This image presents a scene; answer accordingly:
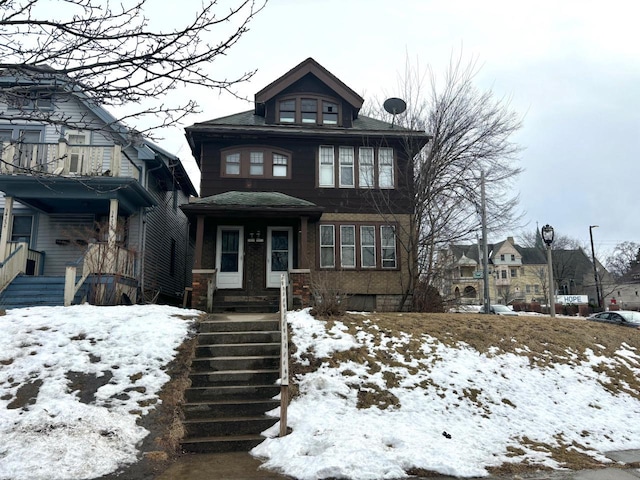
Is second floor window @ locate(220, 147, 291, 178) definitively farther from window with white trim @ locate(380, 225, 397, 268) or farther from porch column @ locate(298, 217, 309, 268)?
window with white trim @ locate(380, 225, 397, 268)

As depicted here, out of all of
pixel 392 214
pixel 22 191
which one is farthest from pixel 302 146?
pixel 22 191

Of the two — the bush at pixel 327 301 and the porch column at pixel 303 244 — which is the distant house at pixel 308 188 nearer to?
the porch column at pixel 303 244

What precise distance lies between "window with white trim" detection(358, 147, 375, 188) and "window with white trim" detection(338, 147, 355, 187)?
0.32m

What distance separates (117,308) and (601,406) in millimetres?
9364

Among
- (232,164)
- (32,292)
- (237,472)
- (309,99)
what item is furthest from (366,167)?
(237,472)

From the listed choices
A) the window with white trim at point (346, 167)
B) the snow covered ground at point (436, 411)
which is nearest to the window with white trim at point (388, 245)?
the window with white trim at point (346, 167)

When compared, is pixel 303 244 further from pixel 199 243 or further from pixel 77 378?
pixel 77 378

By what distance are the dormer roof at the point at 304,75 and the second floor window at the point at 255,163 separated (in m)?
1.93

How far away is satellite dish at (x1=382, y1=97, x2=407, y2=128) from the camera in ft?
54.7

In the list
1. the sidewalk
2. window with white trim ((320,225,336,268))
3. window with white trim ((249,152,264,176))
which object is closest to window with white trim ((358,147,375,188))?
window with white trim ((320,225,336,268))

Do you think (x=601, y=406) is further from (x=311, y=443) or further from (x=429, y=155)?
(x=429, y=155)

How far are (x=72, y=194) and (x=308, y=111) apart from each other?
8.38m

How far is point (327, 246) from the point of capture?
15031 mm

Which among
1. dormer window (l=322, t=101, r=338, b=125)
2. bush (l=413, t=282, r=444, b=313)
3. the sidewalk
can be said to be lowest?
the sidewalk
